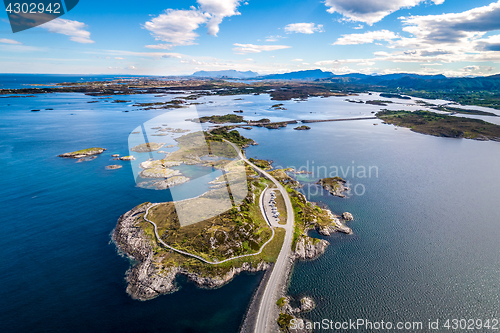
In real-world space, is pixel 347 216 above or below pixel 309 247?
above

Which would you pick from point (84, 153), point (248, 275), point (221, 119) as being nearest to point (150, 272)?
point (248, 275)

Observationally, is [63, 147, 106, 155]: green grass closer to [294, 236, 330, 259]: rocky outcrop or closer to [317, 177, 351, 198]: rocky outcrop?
[317, 177, 351, 198]: rocky outcrop

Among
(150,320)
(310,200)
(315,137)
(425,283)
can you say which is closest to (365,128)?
(315,137)

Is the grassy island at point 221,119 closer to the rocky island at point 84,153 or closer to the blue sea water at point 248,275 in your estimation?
the rocky island at point 84,153

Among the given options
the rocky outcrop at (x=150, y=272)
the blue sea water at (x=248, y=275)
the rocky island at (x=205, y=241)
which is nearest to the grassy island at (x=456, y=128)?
the blue sea water at (x=248, y=275)

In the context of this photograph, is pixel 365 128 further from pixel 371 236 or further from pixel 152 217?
pixel 152 217

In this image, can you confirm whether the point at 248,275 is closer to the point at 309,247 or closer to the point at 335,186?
the point at 309,247
